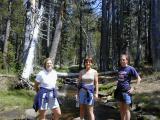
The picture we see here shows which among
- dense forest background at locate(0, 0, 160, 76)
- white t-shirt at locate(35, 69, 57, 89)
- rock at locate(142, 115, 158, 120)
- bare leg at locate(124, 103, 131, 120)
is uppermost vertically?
dense forest background at locate(0, 0, 160, 76)

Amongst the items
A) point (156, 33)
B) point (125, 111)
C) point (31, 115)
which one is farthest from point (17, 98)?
point (156, 33)

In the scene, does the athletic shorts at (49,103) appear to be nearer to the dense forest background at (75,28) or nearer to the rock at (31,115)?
the rock at (31,115)

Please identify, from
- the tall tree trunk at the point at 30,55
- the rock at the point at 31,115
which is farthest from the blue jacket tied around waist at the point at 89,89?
the tall tree trunk at the point at 30,55

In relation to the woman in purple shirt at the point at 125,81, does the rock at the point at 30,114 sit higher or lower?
Answer: lower

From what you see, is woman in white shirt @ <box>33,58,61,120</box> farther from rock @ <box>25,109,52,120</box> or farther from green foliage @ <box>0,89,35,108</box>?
green foliage @ <box>0,89,35,108</box>

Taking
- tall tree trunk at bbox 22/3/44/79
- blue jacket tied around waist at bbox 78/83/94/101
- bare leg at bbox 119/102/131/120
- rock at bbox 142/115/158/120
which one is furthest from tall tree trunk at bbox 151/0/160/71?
blue jacket tied around waist at bbox 78/83/94/101

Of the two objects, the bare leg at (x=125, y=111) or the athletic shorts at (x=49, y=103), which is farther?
the bare leg at (x=125, y=111)

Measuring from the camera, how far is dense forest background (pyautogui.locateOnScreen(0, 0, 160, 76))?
62.0 feet

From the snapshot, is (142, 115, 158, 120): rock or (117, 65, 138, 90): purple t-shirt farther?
(142, 115, 158, 120): rock

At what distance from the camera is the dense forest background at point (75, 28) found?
62.0 feet

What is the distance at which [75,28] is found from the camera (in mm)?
47781

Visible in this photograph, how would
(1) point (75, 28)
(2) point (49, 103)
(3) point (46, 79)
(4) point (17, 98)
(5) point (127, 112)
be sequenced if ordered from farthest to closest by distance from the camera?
(1) point (75, 28), (4) point (17, 98), (5) point (127, 112), (2) point (49, 103), (3) point (46, 79)

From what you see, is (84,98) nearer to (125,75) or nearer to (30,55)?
(125,75)

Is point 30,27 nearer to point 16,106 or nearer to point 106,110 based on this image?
point 16,106
